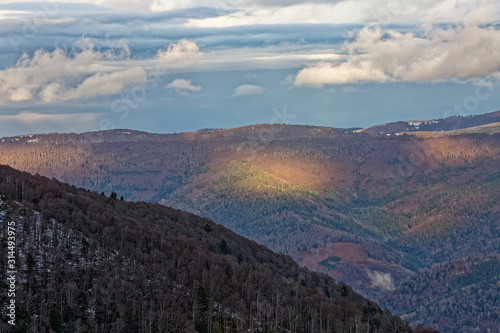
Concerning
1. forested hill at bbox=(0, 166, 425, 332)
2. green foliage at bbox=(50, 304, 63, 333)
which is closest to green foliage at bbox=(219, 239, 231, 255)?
forested hill at bbox=(0, 166, 425, 332)

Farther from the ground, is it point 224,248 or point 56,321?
point 56,321

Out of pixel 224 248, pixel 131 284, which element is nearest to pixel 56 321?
pixel 131 284

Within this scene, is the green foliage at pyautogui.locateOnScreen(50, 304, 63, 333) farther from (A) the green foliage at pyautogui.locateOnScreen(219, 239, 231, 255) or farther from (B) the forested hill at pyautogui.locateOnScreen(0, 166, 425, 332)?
(A) the green foliage at pyautogui.locateOnScreen(219, 239, 231, 255)

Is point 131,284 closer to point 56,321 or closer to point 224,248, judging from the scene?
point 56,321

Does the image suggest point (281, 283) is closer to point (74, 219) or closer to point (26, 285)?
point (74, 219)

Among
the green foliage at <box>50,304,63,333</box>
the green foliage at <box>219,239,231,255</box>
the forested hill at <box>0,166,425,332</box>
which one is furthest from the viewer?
the green foliage at <box>219,239,231,255</box>

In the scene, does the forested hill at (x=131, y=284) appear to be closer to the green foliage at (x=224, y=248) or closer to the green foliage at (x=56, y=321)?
the green foliage at (x=56, y=321)

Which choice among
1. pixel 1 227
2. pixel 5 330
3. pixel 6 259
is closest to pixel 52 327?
pixel 5 330

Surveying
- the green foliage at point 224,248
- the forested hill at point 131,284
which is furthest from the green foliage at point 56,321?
the green foliage at point 224,248
